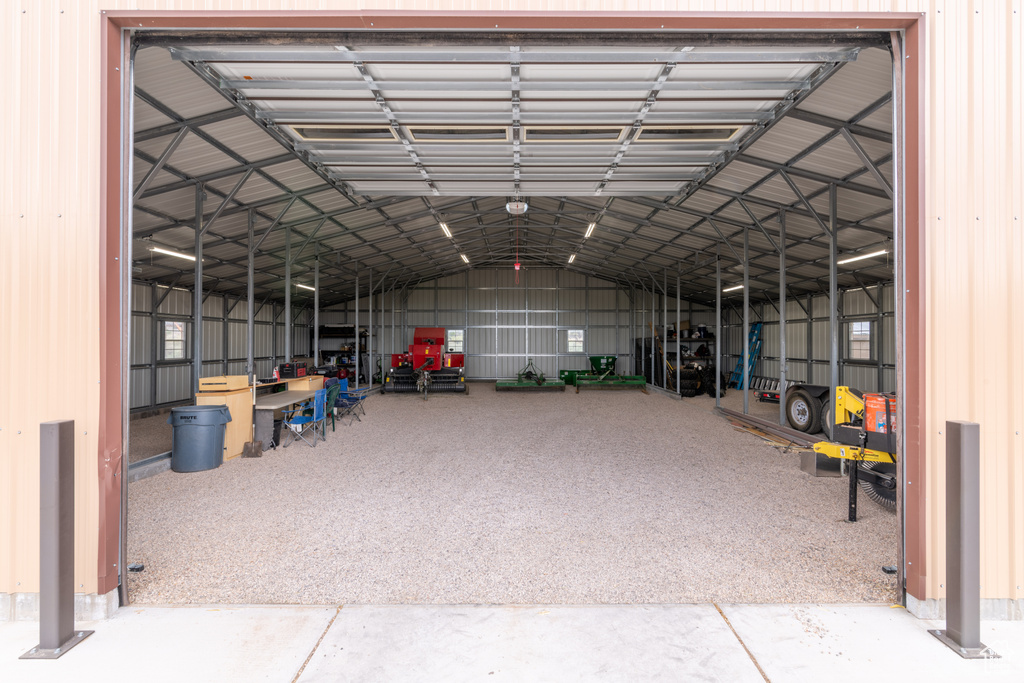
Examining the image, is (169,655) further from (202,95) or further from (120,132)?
(202,95)

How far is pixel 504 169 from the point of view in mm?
7719

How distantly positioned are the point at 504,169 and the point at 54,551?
7.04m

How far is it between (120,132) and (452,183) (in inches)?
231

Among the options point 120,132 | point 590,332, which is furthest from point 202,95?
point 590,332

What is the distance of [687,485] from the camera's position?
579 centimetres

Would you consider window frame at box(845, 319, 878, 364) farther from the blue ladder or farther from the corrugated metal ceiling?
the blue ladder

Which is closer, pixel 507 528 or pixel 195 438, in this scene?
pixel 507 528

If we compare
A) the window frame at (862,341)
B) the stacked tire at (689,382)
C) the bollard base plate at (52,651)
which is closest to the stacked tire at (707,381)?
the stacked tire at (689,382)

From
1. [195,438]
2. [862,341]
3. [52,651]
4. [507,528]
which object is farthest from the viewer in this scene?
[862,341]

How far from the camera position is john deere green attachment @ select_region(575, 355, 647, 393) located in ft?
58.4

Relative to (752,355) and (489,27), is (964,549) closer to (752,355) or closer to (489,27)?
(489,27)

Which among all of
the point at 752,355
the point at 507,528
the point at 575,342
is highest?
the point at 575,342

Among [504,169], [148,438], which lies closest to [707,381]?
[504,169]

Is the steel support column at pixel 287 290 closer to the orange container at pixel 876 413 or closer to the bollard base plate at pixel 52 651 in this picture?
the bollard base plate at pixel 52 651
